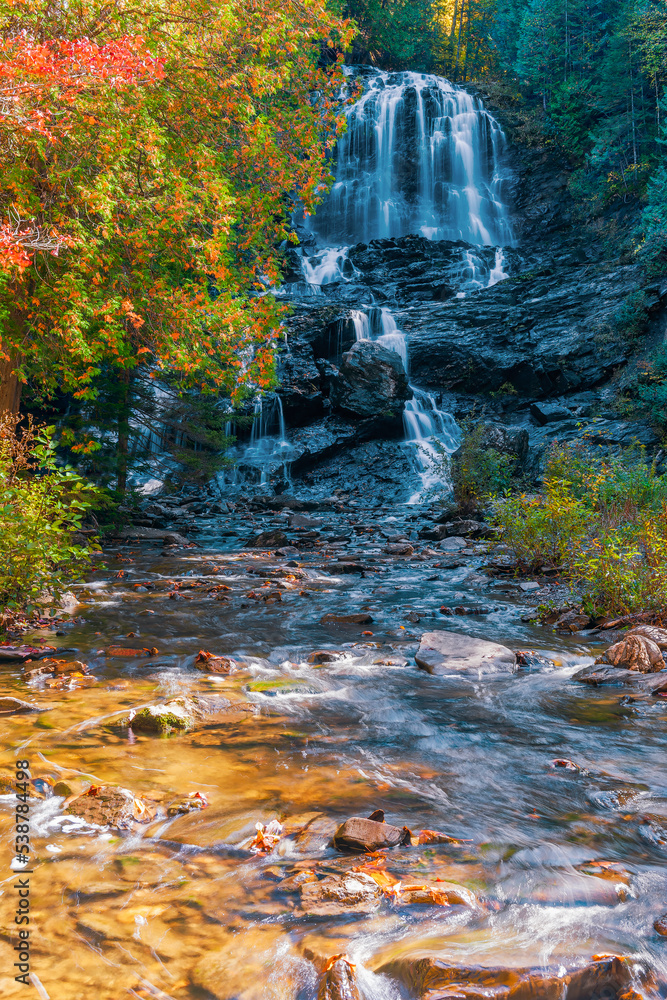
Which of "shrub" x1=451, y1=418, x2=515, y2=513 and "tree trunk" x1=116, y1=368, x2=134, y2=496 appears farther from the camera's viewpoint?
"shrub" x1=451, y1=418, x2=515, y2=513

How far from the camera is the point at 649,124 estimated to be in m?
27.5

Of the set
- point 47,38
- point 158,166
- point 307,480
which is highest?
point 47,38

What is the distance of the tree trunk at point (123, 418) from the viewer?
12681 millimetres

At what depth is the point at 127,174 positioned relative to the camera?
8.19 m

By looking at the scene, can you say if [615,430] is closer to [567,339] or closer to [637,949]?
[567,339]

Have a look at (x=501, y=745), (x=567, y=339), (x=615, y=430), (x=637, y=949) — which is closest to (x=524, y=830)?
(x=637, y=949)

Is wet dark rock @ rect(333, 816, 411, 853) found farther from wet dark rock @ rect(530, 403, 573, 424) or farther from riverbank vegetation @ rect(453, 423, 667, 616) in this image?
wet dark rock @ rect(530, 403, 573, 424)

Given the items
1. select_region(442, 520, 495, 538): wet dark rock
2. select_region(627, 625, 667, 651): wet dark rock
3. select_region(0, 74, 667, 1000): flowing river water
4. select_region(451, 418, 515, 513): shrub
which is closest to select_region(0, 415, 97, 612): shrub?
select_region(0, 74, 667, 1000): flowing river water

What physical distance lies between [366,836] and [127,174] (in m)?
8.56

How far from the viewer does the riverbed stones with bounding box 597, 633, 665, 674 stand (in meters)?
5.30

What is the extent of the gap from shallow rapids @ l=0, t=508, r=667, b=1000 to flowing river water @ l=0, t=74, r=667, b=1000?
0.04ft

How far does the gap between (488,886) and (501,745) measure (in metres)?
1.61

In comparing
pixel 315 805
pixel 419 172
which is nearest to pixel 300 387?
pixel 419 172

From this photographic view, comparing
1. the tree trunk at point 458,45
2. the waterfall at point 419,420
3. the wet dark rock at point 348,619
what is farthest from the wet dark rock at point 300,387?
the tree trunk at point 458,45
